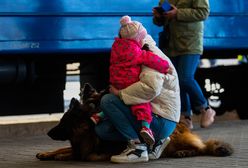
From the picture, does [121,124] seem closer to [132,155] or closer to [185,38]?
[132,155]

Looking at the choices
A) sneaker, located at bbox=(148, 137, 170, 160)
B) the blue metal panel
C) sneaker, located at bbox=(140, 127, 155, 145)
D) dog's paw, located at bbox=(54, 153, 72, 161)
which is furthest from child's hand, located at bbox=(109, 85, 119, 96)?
the blue metal panel

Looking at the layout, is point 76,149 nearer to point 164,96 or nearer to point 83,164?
point 83,164

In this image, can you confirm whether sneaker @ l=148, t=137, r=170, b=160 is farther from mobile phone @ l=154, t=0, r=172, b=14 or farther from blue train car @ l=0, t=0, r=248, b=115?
blue train car @ l=0, t=0, r=248, b=115

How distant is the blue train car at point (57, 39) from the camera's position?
7867mm

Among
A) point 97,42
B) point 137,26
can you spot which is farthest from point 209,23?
point 137,26

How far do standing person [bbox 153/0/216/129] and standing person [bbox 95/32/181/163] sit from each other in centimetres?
196

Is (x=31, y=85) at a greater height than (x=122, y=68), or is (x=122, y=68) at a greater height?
(x=122, y=68)

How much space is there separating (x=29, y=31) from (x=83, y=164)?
9.41 ft

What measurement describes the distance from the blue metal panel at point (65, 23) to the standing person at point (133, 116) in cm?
268

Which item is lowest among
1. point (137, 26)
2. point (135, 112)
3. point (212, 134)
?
point (212, 134)

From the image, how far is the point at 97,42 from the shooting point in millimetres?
8305

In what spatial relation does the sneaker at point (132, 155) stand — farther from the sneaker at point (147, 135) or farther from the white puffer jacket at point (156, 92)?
the white puffer jacket at point (156, 92)

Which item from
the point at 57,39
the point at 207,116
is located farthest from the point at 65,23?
the point at 207,116

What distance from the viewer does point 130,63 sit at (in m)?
5.34
